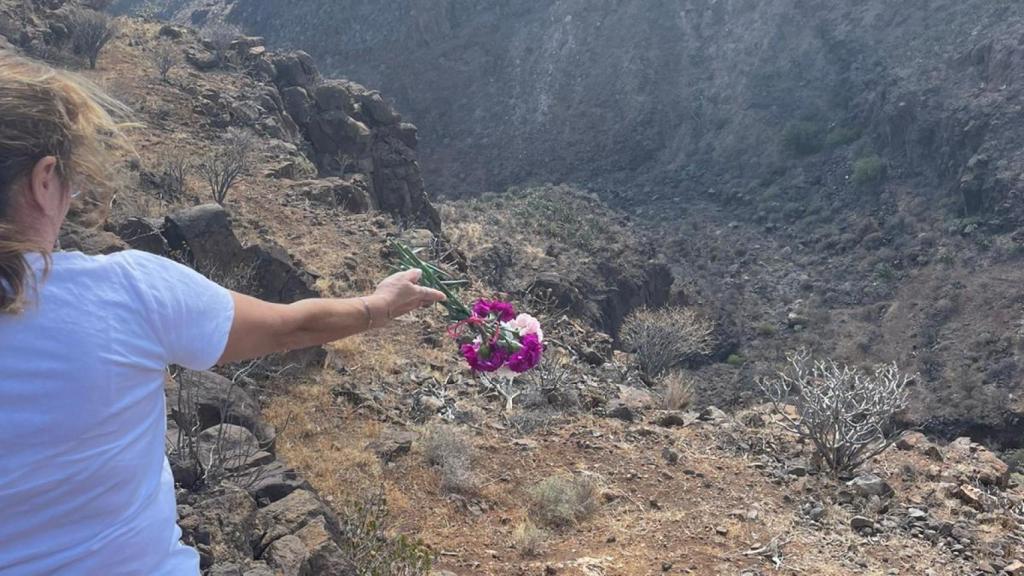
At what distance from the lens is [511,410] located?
24.9 ft

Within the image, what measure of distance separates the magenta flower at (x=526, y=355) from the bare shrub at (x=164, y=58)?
557 inches

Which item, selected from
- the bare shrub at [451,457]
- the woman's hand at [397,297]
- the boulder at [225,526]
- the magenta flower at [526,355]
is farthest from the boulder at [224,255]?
the woman's hand at [397,297]

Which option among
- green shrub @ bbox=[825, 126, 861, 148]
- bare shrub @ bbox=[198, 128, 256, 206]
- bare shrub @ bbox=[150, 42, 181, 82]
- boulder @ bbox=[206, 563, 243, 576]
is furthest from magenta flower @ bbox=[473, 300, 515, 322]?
green shrub @ bbox=[825, 126, 861, 148]

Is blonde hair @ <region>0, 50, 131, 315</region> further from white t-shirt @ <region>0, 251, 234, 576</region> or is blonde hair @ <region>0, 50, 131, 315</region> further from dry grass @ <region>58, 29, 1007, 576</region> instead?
dry grass @ <region>58, 29, 1007, 576</region>

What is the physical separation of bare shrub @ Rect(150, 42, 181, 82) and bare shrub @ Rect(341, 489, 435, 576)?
12.8 metres

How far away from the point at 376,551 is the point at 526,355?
6.02 feet

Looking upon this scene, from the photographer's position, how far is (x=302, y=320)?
1.56m

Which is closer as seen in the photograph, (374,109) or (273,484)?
(273,484)

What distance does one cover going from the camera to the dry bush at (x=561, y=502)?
5.64 meters

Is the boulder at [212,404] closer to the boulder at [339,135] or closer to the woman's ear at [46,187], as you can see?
the woman's ear at [46,187]

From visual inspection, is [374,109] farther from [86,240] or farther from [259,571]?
[259,571]

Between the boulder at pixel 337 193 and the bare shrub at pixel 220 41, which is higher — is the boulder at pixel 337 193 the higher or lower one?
the lower one

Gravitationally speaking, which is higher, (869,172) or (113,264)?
(869,172)

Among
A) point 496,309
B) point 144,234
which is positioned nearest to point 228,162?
point 144,234
